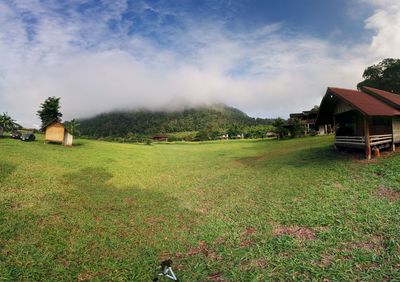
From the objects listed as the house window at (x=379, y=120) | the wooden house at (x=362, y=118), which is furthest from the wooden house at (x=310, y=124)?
the house window at (x=379, y=120)

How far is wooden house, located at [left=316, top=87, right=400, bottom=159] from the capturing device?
19703 mm

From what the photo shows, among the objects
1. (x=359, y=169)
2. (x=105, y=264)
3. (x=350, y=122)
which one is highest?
(x=350, y=122)

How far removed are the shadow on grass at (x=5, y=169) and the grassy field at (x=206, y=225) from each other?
0.06 m

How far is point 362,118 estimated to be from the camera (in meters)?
23.0

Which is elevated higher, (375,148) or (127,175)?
(375,148)

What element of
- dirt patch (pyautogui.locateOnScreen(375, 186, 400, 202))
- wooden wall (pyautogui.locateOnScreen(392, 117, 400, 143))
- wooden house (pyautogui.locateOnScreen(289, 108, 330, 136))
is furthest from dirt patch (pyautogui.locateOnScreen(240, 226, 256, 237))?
wooden house (pyautogui.locateOnScreen(289, 108, 330, 136))

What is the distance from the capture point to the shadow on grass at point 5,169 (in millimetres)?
15820

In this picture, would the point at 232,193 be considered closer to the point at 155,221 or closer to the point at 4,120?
the point at 155,221

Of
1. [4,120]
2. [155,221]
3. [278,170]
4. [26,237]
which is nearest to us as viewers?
[26,237]

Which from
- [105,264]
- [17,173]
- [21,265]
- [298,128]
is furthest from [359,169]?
[298,128]

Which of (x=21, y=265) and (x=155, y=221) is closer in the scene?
(x=21, y=265)

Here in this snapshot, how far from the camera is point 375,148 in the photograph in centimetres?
2064

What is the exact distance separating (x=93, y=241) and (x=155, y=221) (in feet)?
9.53

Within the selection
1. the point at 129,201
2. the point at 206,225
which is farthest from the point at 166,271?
the point at 129,201
